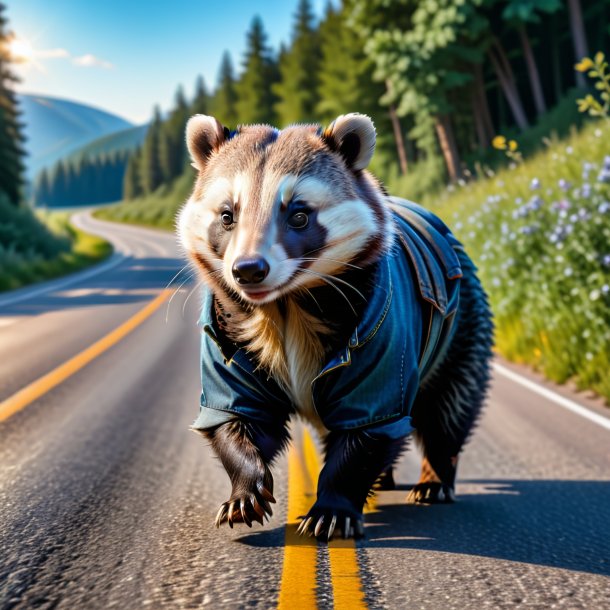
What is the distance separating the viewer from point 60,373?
8.68 m

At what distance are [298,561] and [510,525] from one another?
1277mm

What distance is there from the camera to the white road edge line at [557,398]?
21.9 feet

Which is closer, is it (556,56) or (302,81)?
(556,56)

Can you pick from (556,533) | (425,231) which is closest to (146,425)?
(425,231)

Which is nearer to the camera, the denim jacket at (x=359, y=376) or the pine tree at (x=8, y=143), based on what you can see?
the denim jacket at (x=359, y=376)

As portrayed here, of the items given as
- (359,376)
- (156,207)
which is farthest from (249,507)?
(156,207)

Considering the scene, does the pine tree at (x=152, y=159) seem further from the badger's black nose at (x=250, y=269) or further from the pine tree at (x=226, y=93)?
the badger's black nose at (x=250, y=269)

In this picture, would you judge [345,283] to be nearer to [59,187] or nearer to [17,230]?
[17,230]

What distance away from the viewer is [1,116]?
35719 mm

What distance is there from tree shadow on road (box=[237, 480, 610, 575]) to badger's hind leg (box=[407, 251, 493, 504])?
14 centimetres

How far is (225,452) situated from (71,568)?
681mm

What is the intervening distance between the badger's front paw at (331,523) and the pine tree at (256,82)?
60061 millimetres

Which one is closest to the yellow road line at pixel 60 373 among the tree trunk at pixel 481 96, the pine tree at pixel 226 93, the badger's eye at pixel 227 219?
the badger's eye at pixel 227 219

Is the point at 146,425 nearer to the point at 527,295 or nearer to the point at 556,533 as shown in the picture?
the point at 556,533
